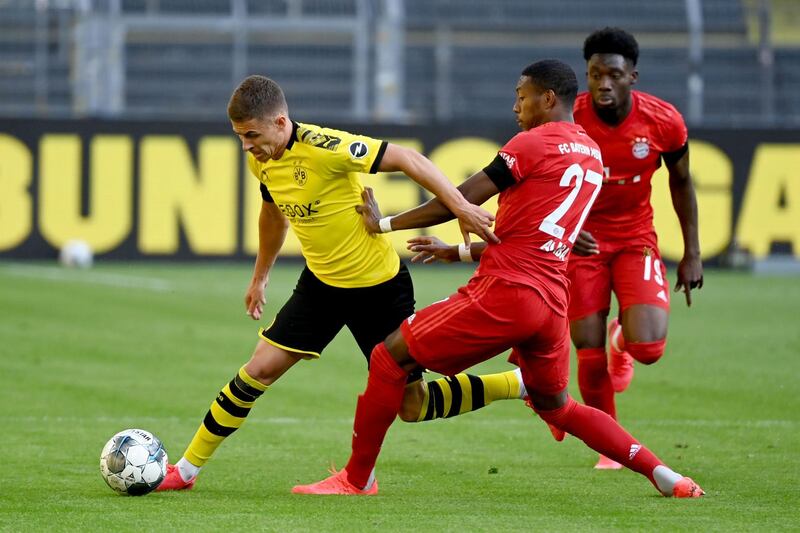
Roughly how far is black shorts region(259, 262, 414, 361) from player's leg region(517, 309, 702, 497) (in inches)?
33.2

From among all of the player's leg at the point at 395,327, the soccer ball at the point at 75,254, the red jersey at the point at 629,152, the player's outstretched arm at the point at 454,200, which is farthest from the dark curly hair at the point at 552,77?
the soccer ball at the point at 75,254

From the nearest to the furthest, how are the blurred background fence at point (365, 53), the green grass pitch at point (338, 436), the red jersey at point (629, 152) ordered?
the green grass pitch at point (338, 436) → the red jersey at point (629, 152) → the blurred background fence at point (365, 53)

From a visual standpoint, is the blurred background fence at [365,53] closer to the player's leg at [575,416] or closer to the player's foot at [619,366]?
the player's foot at [619,366]

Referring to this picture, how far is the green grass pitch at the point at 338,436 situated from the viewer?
6262 mm

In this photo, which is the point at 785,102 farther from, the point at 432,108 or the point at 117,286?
the point at 117,286

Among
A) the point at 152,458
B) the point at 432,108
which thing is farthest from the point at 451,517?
the point at 432,108

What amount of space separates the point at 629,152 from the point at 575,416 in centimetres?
221

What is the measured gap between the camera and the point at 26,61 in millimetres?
25828

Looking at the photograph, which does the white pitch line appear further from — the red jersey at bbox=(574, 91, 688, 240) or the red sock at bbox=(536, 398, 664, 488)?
the red sock at bbox=(536, 398, 664, 488)

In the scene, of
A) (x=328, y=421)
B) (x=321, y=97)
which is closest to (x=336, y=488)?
(x=328, y=421)

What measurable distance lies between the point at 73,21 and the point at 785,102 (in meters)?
13.0

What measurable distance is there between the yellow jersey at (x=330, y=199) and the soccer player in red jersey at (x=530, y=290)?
51cm

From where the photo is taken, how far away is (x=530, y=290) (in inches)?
255

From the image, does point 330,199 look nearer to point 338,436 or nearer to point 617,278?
point 617,278
